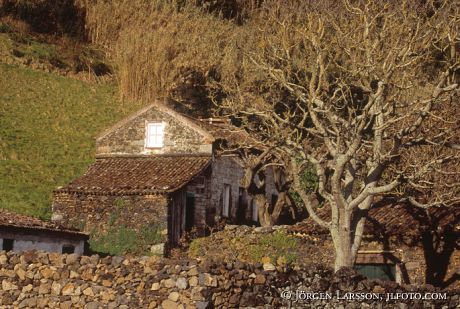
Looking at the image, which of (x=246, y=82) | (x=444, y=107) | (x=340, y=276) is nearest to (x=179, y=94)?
(x=246, y=82)

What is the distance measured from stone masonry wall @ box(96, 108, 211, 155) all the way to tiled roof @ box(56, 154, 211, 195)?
35 cm

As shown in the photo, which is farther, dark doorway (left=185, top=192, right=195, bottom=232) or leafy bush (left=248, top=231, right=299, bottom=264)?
dark doorway (left=185, top=192, right=195, bottom=232)

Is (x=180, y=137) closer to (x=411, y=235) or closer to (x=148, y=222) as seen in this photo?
(x=148, y=222)

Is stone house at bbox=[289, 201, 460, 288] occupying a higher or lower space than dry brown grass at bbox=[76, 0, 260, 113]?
lower

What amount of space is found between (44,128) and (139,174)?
13.0 metres

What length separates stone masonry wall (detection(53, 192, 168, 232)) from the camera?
118 feet

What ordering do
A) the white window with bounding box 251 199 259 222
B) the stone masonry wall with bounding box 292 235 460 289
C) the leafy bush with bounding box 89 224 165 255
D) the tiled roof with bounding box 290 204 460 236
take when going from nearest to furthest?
1. the stone masonry wall with bounding box 292 235 460 289
2. the tiled roof with bounding box 290 204 460 236
3. the leafy bush with bounding box 89 224 165 255
4. the white window with bounding box 251 199 259 222

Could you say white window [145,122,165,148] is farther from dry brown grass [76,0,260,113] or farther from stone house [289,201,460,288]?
dry brown grass [76,0,260,113]

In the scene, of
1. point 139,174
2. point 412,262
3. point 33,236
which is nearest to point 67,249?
point 33,236

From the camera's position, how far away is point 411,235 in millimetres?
28641

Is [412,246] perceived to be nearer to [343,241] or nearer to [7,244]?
[343,241]

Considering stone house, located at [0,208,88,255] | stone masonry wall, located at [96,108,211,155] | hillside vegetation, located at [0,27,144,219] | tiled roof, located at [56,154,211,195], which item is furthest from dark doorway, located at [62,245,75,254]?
stone masonry wall, located at [96,108,211,155]

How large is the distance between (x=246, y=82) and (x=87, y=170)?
10865mm

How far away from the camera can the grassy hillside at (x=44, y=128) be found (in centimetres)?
4006
